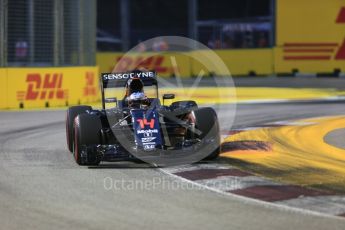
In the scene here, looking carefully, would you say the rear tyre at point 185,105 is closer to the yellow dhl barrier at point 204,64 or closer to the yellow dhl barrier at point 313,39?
the yellow dhl barrier at point 204,64

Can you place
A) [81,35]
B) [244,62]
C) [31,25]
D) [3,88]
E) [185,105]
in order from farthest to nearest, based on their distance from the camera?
[244,62]
[81,35]
[31,25]
[3,88]
[185,105]

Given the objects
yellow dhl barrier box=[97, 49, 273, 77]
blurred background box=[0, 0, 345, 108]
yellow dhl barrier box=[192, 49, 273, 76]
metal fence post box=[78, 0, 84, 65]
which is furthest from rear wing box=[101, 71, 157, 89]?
yellow dhl barrier box=[192, 49, 273, 76]

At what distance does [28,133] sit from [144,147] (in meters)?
4.94

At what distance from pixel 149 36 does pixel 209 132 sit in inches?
1232

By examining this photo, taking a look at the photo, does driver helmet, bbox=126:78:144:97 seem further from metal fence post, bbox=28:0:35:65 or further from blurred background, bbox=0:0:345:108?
metal fence post, bbox=28:0:35:65

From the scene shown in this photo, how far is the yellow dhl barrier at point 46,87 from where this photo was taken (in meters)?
19.7

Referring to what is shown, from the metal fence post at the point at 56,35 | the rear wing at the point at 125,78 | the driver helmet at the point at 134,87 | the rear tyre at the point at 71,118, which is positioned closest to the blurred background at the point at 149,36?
the metal fence post at the point at 56,35

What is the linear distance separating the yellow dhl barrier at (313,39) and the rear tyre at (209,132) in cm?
2401

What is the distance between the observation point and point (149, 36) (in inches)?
1608

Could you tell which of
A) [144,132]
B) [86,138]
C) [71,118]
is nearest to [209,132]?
[144,132]

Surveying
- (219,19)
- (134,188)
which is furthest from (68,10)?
(219,19)

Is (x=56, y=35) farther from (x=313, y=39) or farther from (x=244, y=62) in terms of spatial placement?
(x=313, y=39)

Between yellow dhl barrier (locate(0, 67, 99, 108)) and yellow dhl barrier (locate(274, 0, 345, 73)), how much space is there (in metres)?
13.9

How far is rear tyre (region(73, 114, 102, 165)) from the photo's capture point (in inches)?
372
